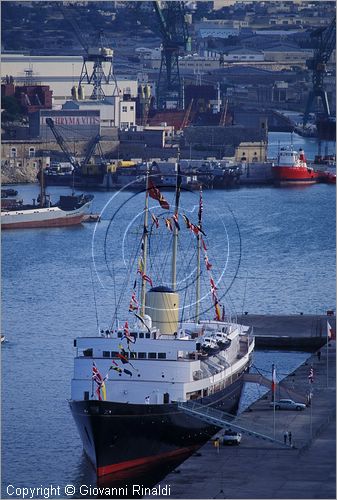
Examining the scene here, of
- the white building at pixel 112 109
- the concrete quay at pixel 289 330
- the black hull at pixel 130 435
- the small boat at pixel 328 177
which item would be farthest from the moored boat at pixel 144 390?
A: the white building at pixel 112 109

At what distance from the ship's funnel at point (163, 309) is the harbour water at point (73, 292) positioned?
0.94 m

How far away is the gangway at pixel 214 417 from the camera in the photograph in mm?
14625

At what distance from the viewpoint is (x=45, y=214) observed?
108 ft

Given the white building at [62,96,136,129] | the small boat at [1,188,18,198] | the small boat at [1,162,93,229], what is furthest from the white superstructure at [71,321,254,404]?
the white building at [62,96,136,129]

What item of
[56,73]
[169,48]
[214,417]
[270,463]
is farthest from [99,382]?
[169,48]

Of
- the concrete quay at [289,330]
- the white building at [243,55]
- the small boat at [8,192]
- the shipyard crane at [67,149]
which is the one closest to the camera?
the concrete quay at [289,330]

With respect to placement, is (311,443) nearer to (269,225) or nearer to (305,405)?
(305,405)

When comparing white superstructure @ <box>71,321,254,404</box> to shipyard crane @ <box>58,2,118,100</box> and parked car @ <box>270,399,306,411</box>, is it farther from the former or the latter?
shipyard crane @ <box>58,2,118,100</box>

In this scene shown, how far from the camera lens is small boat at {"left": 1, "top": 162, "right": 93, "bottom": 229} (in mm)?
32906

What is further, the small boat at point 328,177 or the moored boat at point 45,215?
the small boat at point 328,177

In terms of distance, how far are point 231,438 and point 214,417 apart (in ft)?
1.87

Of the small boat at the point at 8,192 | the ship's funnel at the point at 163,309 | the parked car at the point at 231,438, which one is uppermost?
the ship's funnel at the point at 163,309

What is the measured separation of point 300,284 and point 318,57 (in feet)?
115

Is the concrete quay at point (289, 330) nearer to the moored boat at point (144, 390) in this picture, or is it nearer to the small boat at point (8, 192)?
the moored boat at point (144, 390)
